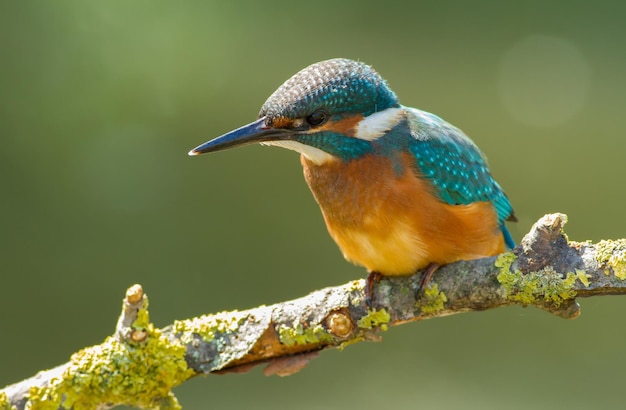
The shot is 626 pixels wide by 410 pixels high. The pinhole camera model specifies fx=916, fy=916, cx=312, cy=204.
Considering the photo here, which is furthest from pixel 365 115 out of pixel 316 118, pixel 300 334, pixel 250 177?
pixel 250 177

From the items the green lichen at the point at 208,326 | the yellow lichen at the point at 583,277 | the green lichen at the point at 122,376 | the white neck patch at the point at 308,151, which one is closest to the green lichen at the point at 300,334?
the green lichen at the point at 208,326

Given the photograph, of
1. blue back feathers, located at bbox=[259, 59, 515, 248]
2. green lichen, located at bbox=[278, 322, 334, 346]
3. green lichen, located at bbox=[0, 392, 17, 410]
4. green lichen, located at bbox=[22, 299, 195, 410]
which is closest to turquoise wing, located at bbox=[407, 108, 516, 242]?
blue back feathers, located at bbox=[259, 59, 515, 248]

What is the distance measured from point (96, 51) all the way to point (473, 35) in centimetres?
219

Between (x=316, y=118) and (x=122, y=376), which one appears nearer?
(x=122, y=376)

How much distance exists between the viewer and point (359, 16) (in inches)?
208

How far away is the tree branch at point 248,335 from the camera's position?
7.04 ft

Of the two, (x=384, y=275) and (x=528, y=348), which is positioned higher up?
(x=384, y=275)

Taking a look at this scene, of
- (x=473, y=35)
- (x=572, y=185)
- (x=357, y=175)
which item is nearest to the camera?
(x=357, y=175)

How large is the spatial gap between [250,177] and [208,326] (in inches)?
103

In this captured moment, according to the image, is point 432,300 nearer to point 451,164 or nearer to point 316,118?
point 451,164

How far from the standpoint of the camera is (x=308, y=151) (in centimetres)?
239

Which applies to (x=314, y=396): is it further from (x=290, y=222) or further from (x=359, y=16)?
(x=359, y=16)

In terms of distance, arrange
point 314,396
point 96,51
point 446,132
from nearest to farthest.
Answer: point 446,132 → point 314,396 → point 96,51

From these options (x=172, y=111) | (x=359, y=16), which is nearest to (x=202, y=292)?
(x=172, y=111)
